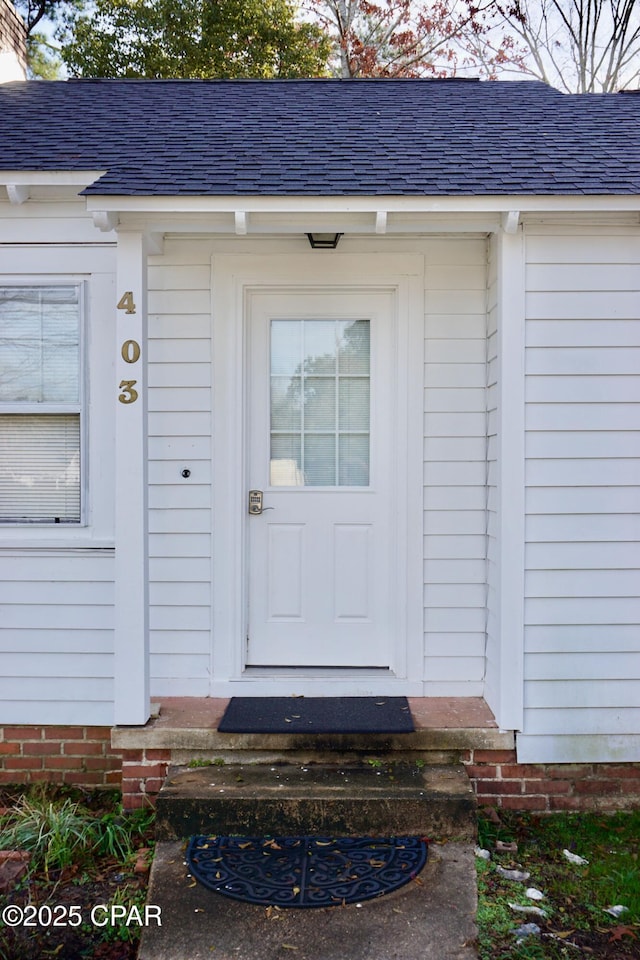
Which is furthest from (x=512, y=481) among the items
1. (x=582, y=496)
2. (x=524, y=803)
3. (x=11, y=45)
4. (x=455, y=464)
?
(x=11, y=45)

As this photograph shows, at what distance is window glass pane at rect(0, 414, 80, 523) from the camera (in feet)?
13.8

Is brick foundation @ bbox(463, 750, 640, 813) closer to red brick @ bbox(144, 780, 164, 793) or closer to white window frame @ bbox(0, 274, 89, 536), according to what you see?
red brick @ bbox(144, 780, 164, 793)

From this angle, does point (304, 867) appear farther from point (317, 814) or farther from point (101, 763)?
point (101, 763)

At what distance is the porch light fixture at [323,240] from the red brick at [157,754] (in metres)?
2.70

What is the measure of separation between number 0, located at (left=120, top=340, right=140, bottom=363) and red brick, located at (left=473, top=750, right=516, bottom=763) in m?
2.49

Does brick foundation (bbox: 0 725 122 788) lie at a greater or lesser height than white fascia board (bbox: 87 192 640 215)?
lesser

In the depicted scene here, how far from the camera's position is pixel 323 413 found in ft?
14.3

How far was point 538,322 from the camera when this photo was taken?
3.76 meters

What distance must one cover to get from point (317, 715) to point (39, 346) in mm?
2442

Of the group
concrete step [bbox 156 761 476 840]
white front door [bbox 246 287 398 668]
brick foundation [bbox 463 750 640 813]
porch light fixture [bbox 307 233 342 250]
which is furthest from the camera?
white front door [bbox 246 287 398 668]

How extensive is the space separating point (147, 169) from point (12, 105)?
6.84ft

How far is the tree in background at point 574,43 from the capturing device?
45.8 feet

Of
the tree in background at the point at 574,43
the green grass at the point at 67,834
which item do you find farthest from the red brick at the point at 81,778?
the tree in background at the point at 574,43

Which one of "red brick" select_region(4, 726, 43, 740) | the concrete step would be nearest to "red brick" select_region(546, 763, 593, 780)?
the concrete step
